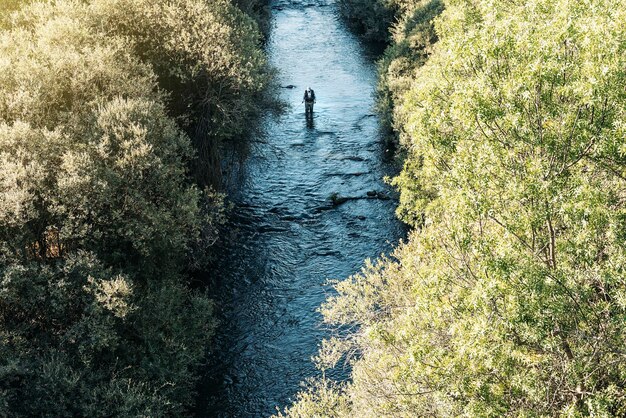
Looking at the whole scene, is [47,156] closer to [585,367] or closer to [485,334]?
[485,334]

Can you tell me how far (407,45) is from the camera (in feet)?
150

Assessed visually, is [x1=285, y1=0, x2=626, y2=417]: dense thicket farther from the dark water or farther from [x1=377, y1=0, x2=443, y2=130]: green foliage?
[x1=377, y1=0, x2=443, y2=130]: green foliage

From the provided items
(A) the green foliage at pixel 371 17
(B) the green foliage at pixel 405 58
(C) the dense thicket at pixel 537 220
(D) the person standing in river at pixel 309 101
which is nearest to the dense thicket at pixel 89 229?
(C) the dense thicket at pixel 537 220

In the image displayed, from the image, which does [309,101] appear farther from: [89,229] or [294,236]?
[89,229]

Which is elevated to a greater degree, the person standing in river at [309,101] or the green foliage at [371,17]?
the green foliage at [371,17]

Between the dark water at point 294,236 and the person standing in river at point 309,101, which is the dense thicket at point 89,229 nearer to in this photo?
the dark water at point 294,236

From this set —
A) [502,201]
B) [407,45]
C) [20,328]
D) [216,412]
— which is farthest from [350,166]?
[502,201]

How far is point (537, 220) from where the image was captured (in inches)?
474

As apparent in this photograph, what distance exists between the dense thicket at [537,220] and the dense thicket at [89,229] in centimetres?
1171

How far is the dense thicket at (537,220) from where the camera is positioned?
11359 mm

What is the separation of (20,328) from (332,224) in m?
20.1

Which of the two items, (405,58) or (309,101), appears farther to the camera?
(309,101)

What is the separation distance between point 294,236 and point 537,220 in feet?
79.1

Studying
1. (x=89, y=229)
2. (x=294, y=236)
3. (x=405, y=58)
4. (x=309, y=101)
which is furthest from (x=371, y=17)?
(x=89, y=229)
